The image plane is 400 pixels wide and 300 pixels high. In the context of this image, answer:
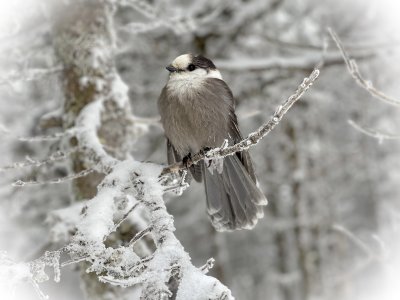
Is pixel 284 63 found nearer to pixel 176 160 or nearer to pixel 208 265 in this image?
pixel 176 160

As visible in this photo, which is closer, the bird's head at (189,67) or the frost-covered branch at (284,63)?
the bird's head at (189,67)

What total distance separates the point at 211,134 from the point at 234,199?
0.47 metres

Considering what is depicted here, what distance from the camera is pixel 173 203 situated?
945cm

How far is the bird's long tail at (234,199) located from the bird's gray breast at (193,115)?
245mm

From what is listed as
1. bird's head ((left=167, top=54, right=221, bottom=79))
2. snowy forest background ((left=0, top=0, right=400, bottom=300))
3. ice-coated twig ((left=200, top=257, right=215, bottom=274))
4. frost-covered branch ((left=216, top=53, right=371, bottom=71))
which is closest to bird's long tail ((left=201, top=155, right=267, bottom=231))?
snowy forest background ((left=0, top=0, right=400, bottom=300))

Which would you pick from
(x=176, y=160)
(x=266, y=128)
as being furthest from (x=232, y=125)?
(x=266, y=128)

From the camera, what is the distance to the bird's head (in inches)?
137

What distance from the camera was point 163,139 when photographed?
474 centimetres

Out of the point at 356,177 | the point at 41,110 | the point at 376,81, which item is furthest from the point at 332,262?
the point at 41,110

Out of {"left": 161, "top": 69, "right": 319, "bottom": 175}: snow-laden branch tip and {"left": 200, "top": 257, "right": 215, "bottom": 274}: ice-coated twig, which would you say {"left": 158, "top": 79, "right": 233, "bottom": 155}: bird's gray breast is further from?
{"left": 200, "top": 257, "right": 215, "bottom": 274}: ice-coated twig

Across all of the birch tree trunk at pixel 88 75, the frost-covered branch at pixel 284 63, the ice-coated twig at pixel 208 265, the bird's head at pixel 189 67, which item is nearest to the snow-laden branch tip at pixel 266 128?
the ice-coated twig at pixel 208 265

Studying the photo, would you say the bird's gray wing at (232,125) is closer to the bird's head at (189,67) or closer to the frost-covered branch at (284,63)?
the bird's head at (189,67)

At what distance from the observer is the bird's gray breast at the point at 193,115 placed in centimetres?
335

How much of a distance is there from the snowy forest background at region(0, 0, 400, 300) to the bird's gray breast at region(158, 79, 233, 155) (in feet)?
1.04
